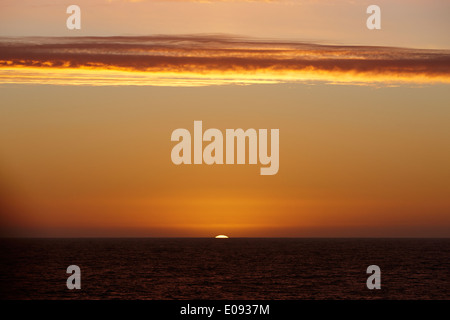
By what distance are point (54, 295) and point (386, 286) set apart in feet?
109

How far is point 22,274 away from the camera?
8219 cm

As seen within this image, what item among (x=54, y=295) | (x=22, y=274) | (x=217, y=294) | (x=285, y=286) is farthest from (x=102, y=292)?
(x=22, y=274)

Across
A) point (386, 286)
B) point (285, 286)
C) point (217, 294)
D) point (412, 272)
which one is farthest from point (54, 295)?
point (412, 272)

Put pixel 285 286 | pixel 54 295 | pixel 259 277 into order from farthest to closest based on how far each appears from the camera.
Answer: pixel 259 277 < pixel 285 286 < pixel 54 295

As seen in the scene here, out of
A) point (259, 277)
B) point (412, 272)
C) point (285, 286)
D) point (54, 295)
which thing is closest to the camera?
point (54, 295)

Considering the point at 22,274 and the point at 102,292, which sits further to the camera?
the point at 22,274

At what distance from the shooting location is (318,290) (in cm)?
6381
